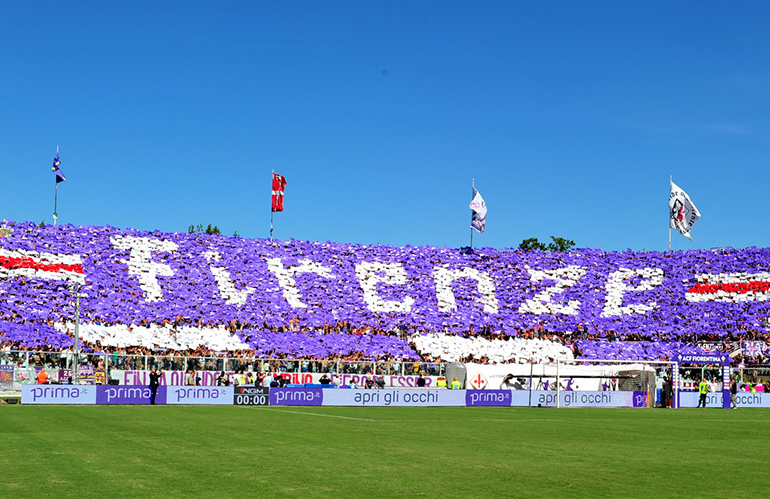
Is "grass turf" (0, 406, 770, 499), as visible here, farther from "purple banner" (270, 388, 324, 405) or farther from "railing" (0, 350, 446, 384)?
"railing" (0, 350, 446, 384)

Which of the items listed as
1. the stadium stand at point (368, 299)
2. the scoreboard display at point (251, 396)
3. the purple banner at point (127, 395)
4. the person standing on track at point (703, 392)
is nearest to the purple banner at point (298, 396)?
the scoreboard display at point (251, 396)

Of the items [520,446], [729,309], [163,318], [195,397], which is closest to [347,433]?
[520,446]

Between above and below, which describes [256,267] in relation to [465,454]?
above

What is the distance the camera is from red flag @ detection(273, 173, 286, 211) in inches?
3467

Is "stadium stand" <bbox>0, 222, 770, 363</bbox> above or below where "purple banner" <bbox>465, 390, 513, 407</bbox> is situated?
above

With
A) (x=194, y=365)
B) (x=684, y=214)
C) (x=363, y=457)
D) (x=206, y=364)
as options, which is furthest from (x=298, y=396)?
(x=684, y=214)

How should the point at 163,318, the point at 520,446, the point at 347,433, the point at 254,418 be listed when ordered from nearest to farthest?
1. the point at 520,446
2. the point at 347,433
3. the point at 254,418
4. the point at 163,318

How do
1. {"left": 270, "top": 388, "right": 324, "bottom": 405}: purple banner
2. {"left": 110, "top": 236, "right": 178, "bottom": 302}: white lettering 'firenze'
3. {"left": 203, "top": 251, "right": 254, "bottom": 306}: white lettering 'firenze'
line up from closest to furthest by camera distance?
{"left": 270, "top": 388, "right": 324, "bottom": 405}: purple banner < {"left": 110, "top": 236, "right": 178, "bottom": 302}: white lettering 'firenze' < {"left": 203, "top": 251, "right": 254, "bottom": 306}: white lettering 'firenze'

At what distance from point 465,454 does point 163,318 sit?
161 feet

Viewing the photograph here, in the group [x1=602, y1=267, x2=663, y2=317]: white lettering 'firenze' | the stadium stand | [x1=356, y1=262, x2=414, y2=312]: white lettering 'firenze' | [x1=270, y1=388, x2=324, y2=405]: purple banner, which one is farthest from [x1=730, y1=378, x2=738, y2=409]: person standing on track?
[x1=356, y1=262, x2=414, y2=312]: white lettering 'firenze'

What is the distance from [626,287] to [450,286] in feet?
55.5

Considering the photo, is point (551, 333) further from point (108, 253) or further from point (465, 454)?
point (465, 454)

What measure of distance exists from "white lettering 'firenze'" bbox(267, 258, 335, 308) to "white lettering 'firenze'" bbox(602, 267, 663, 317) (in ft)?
84.3

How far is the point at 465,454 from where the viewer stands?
21.2m
